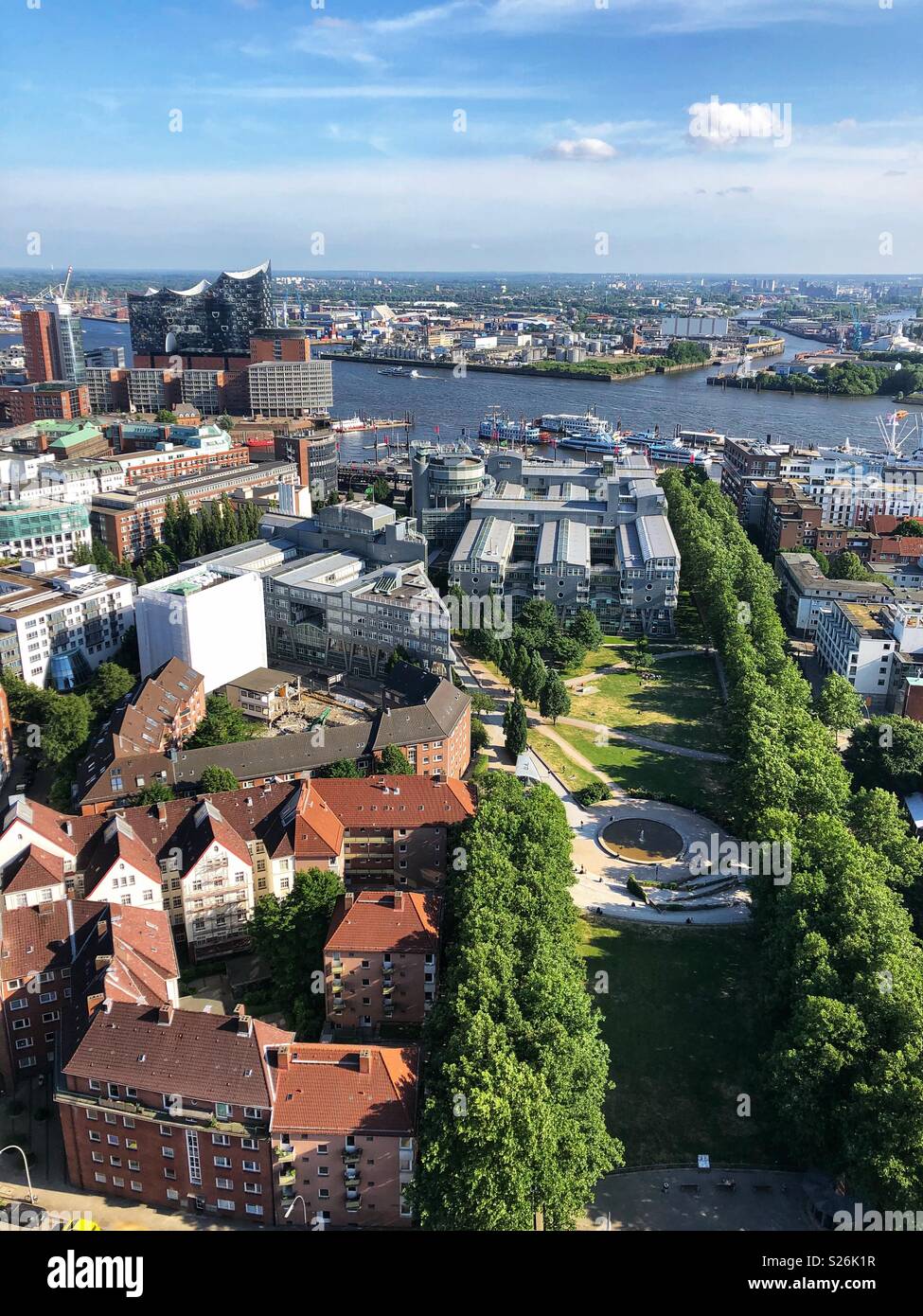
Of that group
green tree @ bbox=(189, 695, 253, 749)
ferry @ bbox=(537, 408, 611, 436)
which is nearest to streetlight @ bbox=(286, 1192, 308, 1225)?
green tree @ bbox=(189, 695, 253, 749)

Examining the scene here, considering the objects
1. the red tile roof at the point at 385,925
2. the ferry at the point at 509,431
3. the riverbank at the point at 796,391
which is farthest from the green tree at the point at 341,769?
the riverbank at the point at 796,391

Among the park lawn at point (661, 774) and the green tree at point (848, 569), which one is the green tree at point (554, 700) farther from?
the green tree at point (848, 569)

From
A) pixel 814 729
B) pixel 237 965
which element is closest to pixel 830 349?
pixel 814 729

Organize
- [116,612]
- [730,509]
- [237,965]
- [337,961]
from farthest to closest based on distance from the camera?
[730,509] → [116,612] → [237,965] → [337,961]

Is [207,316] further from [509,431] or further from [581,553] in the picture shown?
[581,553]

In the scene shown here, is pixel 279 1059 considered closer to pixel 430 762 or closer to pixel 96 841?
pixel 96 841

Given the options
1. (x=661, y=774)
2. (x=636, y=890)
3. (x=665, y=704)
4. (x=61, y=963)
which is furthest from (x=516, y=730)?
(x=61, y=963)

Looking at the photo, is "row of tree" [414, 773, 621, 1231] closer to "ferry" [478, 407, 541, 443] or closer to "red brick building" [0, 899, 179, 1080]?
"red brick building" [0, 899, 179, 1080]
